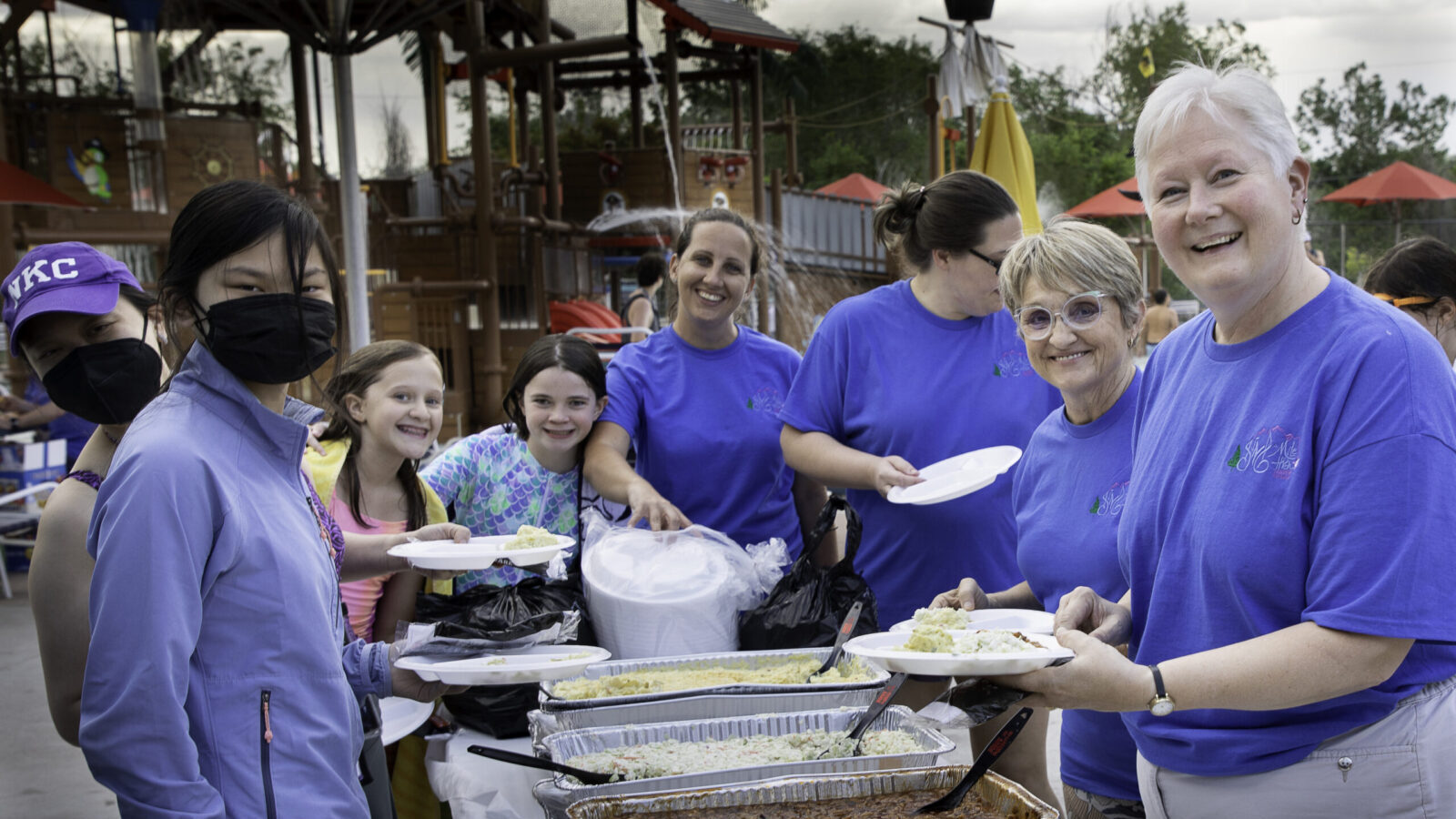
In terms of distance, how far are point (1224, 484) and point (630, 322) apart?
8.74 metres

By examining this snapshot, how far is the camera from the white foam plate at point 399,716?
274cm

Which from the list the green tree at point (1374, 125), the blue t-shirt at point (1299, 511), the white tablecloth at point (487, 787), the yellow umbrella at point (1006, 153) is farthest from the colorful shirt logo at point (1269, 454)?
the green tree at point (1374, 125)

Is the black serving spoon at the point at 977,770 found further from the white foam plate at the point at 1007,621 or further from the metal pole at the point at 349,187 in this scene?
the metal pole at the point at 349,187

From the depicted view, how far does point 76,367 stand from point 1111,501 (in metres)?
2.23

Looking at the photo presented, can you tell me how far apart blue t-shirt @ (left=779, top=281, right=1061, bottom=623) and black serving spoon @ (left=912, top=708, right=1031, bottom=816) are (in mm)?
920

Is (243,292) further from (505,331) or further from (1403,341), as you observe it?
(505,331)

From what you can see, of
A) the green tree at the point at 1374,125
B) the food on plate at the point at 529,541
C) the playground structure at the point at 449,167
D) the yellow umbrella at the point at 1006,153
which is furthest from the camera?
the green tree at the point at 1374,125

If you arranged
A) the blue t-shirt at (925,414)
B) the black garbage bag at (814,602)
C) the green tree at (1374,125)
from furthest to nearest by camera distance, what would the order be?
1. the green tree at (1374,125)
2. the blue t-shirt at (925,414)
3. the black garbage bag at (814,602)

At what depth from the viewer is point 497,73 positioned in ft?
54.4

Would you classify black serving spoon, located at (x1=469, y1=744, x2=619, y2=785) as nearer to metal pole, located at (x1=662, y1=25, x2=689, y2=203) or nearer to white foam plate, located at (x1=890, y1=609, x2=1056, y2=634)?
white foam plate, located at (x1=890, y1=609, x2=1056, y2=634)

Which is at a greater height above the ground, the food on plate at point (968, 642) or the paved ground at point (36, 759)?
the food on plate at point (968, 642)

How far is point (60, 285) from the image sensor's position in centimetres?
234

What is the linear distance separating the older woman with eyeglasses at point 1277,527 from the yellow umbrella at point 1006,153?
19.7ft

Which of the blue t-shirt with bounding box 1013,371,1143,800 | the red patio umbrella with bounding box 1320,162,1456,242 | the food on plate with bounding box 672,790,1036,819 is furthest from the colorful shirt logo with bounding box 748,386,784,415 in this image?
the red patio umbrella with bounding box 1320,162,1456,242
